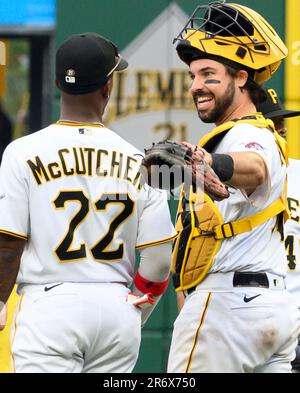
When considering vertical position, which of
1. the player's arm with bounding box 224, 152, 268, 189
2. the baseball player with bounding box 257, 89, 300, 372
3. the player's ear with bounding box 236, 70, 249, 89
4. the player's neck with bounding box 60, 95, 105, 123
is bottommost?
the baseball player with bounding box 257, 89, 300, 372

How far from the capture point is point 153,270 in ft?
14.8

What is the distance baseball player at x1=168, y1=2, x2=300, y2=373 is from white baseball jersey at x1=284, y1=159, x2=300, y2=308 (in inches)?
43.9

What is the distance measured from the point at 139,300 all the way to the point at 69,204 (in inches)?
19.5

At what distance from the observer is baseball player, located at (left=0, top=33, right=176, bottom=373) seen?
422 cm

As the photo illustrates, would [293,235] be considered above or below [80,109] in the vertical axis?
below

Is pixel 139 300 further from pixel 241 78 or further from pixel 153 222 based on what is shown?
pixel 241 78

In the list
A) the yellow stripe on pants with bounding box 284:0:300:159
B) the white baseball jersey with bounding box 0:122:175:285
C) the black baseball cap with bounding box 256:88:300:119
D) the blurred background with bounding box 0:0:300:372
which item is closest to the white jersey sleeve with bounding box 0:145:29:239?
the white baseball jersey with bounding box 0:122:175:285

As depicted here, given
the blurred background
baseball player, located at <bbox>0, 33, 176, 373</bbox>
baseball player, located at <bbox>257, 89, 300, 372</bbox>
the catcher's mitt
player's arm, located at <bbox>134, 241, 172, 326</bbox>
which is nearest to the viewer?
the catcher's mitt

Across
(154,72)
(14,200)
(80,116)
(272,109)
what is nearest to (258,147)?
(80,116)

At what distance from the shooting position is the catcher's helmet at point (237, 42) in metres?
4.76

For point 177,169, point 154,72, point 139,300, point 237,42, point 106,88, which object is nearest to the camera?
point 177,169

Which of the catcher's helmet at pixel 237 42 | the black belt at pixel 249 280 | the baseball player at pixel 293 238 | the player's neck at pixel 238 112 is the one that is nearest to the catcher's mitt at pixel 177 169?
the black belt at pixel 249 280

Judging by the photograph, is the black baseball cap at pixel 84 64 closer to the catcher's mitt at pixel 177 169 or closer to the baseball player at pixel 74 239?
the baseball player at pixel 74 239

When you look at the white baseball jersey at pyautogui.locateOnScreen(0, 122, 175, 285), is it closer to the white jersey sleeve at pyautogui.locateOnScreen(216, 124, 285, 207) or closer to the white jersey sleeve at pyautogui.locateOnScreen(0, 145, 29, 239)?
the white jersey sleeve at pyautogui.locateOnScreen(0, 145, 29, 239)
